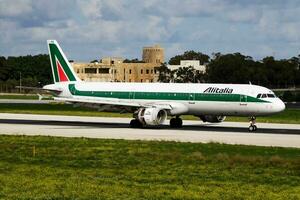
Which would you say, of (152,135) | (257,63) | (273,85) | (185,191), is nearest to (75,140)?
(152,135)

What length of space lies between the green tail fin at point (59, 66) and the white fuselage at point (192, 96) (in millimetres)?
1973

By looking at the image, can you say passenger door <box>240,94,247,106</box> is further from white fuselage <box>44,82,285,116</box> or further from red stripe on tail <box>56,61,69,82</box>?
red stripe on tail <box>56,61,69,82</box>

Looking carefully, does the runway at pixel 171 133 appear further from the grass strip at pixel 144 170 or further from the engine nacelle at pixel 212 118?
the grass strip at pixel 144 170

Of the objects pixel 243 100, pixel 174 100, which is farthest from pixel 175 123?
pixel 243 100

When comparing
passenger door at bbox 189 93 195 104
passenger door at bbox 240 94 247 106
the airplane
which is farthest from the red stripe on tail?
passenger door at bbox 240 94 247 106

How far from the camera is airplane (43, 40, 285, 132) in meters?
50.6

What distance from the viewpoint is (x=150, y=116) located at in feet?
169

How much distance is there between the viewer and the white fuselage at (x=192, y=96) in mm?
50469

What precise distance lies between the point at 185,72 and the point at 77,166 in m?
170

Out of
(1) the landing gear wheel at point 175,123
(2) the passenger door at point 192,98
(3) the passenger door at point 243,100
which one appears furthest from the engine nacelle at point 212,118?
(3) the passenger door at point 243,100

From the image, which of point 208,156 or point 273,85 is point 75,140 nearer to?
point 208,156

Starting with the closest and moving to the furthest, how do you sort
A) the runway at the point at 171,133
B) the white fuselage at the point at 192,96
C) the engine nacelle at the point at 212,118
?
the runway at the point at 171,133
the white fuselage at the point at 192,96
the engine nacelle at the point at 212,118

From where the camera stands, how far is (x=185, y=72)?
648ft

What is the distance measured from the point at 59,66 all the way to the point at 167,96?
38.6ft
